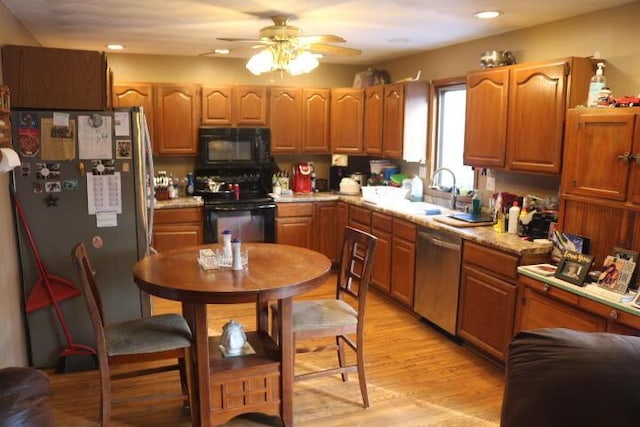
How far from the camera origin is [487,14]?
327 centimetres

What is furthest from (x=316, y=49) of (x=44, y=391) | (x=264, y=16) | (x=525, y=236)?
(x=44, y=391)

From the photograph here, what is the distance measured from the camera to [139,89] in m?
4.92

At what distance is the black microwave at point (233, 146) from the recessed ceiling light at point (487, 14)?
2.63m

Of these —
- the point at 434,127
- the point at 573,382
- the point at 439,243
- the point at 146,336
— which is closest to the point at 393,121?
the point at 434,127

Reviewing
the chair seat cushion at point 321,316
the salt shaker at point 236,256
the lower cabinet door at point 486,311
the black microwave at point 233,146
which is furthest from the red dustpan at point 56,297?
the lower cabinet door at point 486,311

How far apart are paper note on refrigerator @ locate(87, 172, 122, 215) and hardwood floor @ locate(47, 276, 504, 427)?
1056 millimetres

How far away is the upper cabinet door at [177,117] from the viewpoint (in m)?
5.00

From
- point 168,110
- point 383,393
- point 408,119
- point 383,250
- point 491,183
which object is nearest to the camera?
point 383,393

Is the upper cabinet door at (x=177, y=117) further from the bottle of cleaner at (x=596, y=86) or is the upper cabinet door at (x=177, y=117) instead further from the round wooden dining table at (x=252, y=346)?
the bottle of cleaner at (x=596, y=86)

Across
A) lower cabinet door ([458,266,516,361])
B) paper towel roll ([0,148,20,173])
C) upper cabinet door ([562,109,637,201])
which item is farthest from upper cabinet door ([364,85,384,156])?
paper towel roll ([0,148,20,173])

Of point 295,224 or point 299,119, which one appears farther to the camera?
point 299,119

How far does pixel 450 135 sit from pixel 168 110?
9.01ft

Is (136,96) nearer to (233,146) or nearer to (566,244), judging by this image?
(233,146)

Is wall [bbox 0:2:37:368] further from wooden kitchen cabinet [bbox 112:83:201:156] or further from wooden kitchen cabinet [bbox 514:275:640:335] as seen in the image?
wooden kitchen cabinet [bbox 514:275:640:335]
